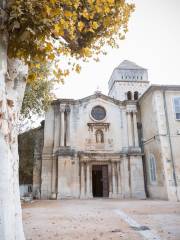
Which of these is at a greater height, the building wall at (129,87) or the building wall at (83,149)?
the building wall at (129,87)

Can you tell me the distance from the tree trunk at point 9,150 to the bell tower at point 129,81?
2988 cm

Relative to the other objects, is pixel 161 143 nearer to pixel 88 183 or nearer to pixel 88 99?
pixel 88 183

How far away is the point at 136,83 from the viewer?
3491 centimetres

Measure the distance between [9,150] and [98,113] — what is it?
18726 millimetres

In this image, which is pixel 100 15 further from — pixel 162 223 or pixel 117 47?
pixel 162 223

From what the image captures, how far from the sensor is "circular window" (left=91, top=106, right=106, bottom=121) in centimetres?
2164

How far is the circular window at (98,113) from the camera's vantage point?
21.6m

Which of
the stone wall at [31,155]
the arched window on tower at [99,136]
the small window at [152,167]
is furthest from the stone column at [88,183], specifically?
the small window at [152,167]

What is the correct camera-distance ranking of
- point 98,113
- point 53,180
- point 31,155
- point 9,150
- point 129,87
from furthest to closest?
point 129,87
point 98,113
point 31,155
point 53,180
point 9,150

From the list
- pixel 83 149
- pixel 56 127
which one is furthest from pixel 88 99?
pixel 83 149

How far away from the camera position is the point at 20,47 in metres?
4.00

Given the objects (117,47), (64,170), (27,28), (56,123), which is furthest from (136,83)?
(27,28)

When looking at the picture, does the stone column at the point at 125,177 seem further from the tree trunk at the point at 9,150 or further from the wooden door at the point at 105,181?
the tree trunk at the point at 9,150

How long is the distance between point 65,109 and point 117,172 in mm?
7775
